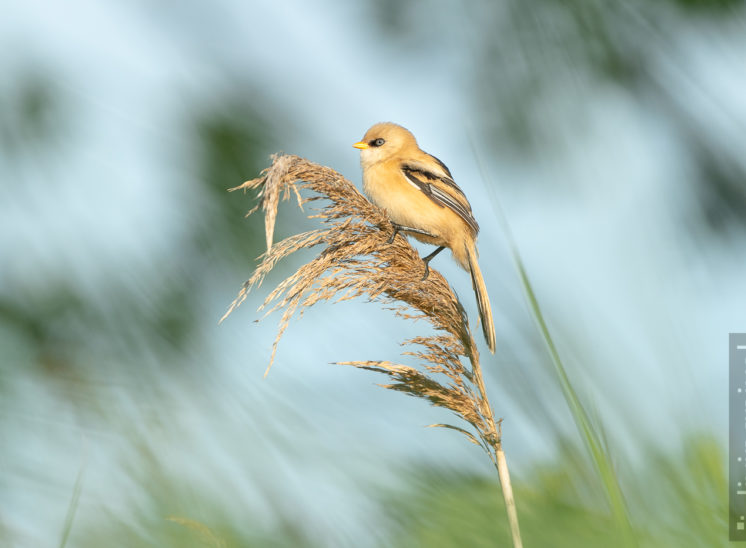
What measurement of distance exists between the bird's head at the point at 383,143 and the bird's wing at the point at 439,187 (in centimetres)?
28

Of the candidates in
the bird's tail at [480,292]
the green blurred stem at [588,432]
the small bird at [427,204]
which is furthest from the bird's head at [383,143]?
the green blurred stem at [588,432]

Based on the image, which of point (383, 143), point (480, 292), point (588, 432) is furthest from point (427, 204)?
point (588, 432)

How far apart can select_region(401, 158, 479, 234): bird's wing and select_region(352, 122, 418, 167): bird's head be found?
277mm

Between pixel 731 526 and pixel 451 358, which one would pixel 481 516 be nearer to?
pixel 731 526

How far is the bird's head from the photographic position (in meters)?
4.26

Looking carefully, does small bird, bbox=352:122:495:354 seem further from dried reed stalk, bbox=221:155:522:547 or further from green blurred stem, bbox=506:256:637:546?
green blurred stem, bbox=506:256:637:546

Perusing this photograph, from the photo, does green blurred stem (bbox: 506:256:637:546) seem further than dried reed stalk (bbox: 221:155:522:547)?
No

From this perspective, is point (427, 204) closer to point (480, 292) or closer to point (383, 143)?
point (383, 143)

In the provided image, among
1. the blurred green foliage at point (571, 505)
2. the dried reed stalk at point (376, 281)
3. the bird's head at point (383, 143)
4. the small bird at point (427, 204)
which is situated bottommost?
the blurred green foliage at point (571, 505)

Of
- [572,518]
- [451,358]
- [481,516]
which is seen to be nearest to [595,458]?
[572,518]

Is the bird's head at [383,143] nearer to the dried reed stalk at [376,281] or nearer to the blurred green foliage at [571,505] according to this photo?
the dried reed stalk at [376,281]

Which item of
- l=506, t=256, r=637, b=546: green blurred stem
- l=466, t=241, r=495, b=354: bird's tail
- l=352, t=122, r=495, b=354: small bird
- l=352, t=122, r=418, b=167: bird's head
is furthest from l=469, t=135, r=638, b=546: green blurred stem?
l=352, t=122, r=418, b=167: bird's head

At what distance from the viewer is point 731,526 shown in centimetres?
80

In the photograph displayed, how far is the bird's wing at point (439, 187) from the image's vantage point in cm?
383
